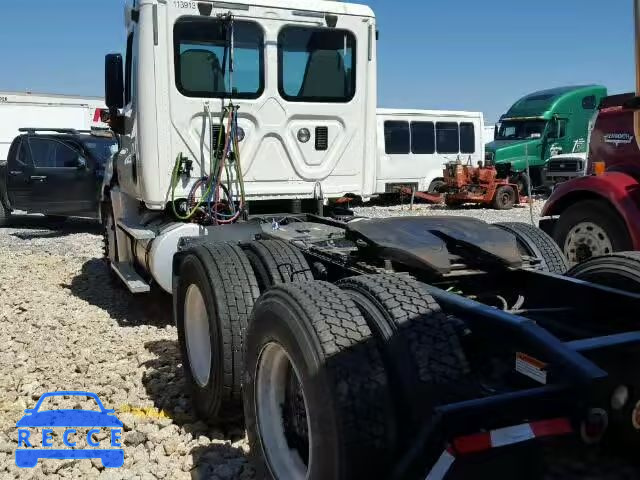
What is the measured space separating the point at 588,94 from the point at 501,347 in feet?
73.1

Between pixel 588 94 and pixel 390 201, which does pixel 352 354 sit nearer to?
pixel 390 201

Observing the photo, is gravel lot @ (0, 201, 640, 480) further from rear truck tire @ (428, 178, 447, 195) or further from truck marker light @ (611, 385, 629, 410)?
rear truck tire @ (428, 178, 447, 195)

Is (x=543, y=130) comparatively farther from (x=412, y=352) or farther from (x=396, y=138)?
(x=412, y=352)

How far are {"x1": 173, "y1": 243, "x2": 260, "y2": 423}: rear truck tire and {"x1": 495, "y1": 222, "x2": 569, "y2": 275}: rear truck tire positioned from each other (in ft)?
5.62

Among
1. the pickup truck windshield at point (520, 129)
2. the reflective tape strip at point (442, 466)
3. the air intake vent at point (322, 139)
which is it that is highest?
the pickup truck windshield at point (520, 129)

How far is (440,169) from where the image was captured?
20141 millimetres

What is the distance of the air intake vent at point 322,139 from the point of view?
6.36 metres

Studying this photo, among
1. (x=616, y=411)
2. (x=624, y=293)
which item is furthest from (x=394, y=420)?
(x=624, y=293)

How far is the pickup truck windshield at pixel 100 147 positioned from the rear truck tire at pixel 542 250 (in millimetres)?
9807

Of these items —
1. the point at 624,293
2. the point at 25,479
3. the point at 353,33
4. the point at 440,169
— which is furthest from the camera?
the point at 440,169

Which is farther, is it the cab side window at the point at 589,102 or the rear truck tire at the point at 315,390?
the cab side window at the point at 589,102

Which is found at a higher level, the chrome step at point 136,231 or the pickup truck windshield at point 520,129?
the pickup truck windshield at point 520,129

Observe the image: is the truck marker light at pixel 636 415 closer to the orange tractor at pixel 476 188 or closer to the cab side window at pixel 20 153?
the cab side window at pixel 20 153

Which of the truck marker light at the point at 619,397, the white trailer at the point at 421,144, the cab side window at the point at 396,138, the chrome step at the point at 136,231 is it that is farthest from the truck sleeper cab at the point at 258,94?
the cab side window at the point at 396,138
